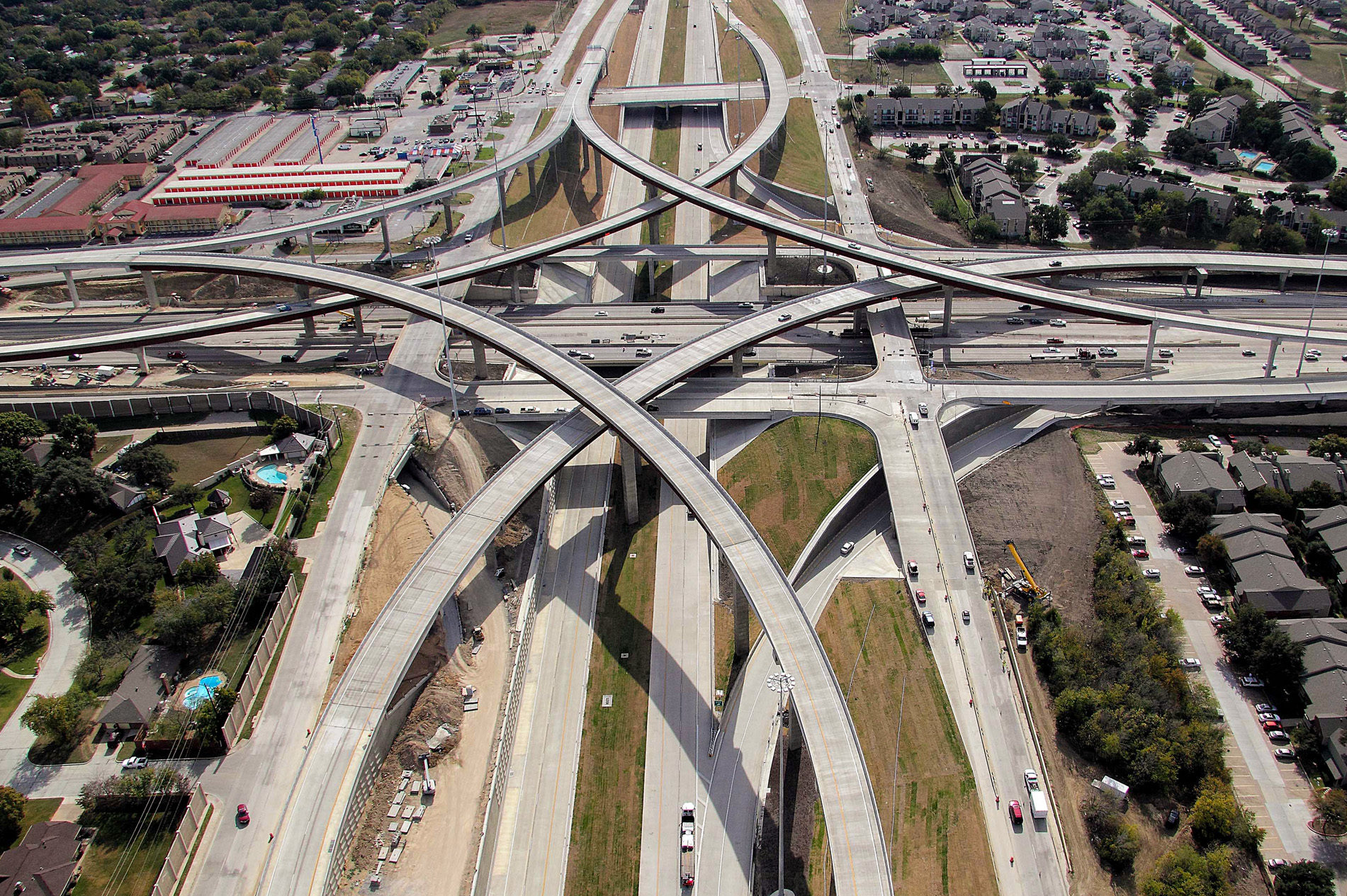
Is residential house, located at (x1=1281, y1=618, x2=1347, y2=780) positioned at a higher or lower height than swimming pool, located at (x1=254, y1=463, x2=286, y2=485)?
lower

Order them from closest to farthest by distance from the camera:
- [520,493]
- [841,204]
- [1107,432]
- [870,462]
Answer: [520,493] < [870,462] < [1107,432] < [841,204]

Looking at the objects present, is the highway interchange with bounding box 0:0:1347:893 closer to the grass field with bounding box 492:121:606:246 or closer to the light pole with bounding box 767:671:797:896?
the light pole with bounding box 767:671:797:896

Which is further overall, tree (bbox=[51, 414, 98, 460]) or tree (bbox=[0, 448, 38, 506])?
tree (bbox=[51, 414, 98, 460])

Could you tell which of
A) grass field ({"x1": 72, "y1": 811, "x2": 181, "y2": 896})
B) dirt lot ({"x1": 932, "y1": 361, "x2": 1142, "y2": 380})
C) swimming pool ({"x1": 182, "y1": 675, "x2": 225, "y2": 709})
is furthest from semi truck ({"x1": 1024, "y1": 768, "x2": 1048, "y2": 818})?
swimming pool ({"x1": 182, "y1": 675, "x2": 225, "y2": 709})

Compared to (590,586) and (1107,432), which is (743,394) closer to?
(590,586)

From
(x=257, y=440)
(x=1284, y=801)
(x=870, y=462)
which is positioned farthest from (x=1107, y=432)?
(x=257, y=440)

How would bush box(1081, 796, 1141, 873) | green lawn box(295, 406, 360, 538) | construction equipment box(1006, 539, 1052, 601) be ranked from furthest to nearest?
green lawn box(295, 406, 360, 538), construction equipment box(1006, 539, 1052, 601), bush box(1081, 796, 1141, 873)

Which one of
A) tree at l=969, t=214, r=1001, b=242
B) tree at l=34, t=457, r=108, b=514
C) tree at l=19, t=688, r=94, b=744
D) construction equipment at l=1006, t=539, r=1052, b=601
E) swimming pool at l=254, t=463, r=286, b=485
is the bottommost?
tree at l=19, t=688, r=94, b=744
